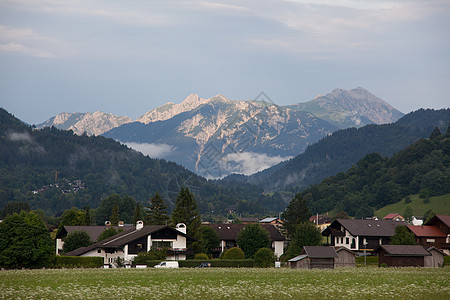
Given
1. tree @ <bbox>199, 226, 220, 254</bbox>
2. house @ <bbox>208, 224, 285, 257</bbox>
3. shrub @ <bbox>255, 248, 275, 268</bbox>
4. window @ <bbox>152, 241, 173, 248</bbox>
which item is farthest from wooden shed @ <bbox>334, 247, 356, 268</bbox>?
house @ <bbox>208, 224, 285, 257</bbox>

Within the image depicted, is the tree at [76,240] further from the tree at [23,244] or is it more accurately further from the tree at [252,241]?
the tree at [23,244]

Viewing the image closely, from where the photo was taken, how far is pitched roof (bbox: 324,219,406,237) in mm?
124188

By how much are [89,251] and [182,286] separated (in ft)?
195

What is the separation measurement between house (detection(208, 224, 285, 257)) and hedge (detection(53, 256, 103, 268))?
39978 mm

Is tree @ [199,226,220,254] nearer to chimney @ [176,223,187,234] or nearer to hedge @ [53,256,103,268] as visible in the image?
chimney @ [176,223,187,234]

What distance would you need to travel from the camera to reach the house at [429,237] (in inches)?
4429

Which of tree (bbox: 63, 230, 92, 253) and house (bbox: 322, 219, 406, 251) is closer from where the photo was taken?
tree (bbox: 63, 230, 92, 253)

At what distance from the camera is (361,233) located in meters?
124

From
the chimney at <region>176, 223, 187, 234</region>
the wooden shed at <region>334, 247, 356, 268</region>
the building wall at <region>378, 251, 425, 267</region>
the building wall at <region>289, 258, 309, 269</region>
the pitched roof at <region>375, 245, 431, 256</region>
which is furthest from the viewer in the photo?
the chimney at <region>176, 223, 187, 234</region>

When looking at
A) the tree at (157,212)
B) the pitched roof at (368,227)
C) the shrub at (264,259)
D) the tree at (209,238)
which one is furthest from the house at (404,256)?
the tree at (157,212)

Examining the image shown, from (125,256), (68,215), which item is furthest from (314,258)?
(68,215)

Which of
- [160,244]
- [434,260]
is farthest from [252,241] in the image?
[434,260]

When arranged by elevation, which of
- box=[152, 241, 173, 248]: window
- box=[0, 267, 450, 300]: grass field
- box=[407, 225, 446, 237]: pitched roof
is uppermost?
box=[407, 225, 446, 237]: pitched roof

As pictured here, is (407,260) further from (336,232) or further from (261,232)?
(336,232)
